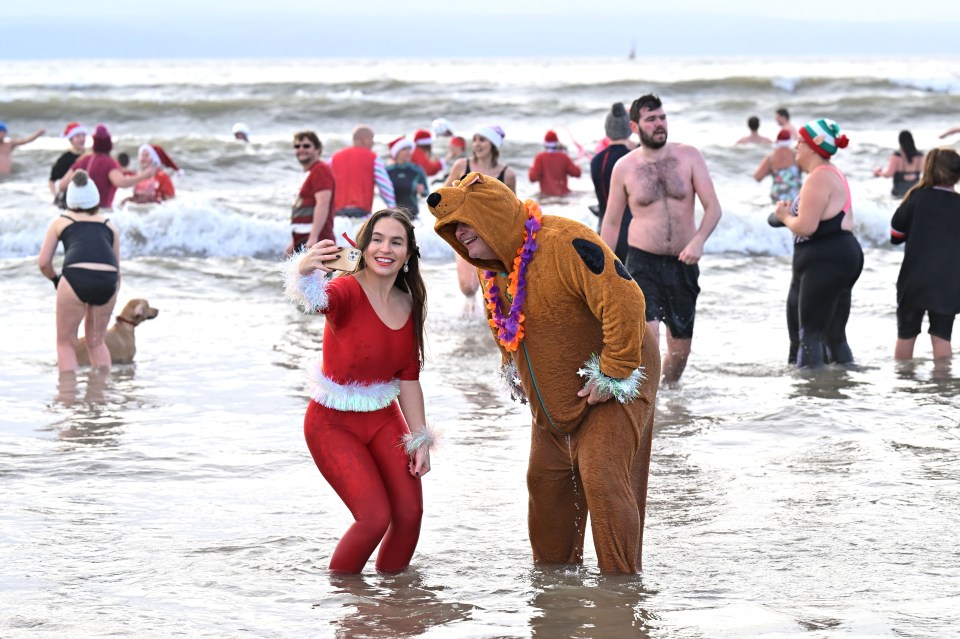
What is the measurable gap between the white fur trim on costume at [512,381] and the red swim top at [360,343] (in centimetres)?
42

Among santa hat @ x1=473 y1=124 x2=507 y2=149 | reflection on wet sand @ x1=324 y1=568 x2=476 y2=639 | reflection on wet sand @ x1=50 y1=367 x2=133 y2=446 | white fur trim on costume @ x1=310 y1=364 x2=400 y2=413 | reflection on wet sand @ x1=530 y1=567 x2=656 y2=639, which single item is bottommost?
reflection on wet sand @ x1=50 y1=367 x2=133 y2=446

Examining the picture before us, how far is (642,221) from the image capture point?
8.13m

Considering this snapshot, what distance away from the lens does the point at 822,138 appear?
26.9ft

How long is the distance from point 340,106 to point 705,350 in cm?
2552

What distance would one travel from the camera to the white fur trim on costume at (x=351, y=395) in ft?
16.1

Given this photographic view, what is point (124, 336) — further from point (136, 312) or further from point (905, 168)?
point (905, 168)

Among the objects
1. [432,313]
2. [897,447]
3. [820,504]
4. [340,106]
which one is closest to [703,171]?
[897,447]

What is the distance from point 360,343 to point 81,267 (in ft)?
16.8

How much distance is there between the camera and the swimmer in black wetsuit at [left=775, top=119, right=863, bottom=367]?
8250 mm

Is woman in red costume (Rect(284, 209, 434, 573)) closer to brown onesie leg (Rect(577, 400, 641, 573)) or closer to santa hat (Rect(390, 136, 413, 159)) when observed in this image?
brown onesie leg (Rect(577, 400, 641, 573))

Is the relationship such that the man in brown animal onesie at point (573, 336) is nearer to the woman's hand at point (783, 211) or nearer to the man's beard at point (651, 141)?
the man's beard at point (651, 141)

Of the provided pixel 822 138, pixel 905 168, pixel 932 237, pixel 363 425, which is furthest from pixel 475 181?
pixel 905 168

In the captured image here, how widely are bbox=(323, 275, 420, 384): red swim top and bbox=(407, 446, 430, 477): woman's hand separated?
1.05 ft

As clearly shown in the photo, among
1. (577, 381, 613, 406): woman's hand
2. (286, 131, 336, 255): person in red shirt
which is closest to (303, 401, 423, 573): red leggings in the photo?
(577, 381, 613, 406): woman's hand
